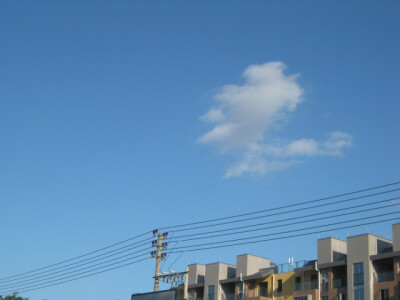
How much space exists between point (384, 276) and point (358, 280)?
2.50 m

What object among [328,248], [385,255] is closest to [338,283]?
[328,248]

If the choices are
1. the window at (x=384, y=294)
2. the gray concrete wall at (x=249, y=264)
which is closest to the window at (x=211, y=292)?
the gray concrete wall at (x=249, y=264)

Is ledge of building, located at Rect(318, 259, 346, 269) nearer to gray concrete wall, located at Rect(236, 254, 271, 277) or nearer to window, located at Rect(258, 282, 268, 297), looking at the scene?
window, located at Rect(258, 282, 268, 297)

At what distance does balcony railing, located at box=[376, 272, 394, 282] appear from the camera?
199ft

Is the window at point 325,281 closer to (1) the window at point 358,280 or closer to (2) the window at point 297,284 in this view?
(2) the window at point 297,284

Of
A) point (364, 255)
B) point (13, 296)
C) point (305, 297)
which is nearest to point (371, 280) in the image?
point (364, 255)

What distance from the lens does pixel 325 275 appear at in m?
66.1

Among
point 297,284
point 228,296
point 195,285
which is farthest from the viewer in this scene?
point 195,285

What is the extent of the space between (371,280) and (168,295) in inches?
802

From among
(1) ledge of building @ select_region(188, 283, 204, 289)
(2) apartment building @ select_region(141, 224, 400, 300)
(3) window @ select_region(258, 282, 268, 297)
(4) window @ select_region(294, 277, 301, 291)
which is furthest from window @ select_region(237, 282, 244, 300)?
(4) window @ select_region(294, 277, 301, 291)

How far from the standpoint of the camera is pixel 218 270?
78000 millimetres

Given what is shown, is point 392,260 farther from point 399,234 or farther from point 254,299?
point 254,299

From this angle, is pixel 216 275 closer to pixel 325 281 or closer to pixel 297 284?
pixel 297 284

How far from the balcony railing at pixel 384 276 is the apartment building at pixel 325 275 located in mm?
94
